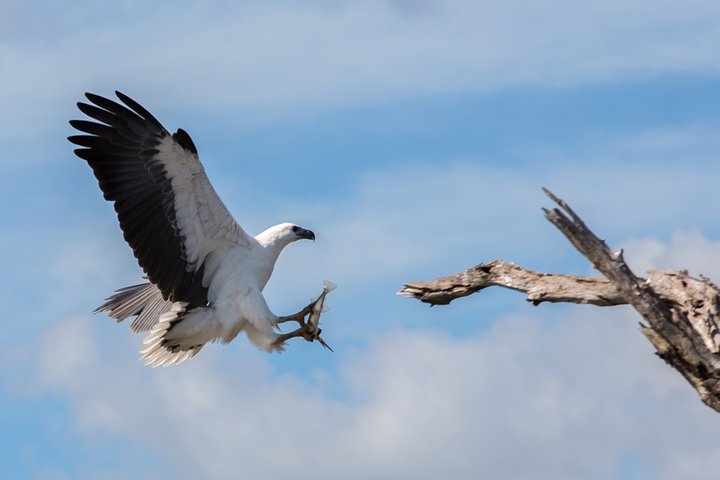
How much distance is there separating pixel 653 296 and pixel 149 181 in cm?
460

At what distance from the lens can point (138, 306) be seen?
12.0 metres

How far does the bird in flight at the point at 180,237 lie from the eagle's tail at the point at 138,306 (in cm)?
153

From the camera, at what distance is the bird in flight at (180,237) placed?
9.66 metres

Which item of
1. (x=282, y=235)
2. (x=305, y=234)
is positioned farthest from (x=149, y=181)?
(x=305, y=234)

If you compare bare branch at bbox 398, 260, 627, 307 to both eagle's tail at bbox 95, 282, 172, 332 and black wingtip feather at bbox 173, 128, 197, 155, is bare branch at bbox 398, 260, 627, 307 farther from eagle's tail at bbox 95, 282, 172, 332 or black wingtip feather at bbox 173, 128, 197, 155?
eagle's tail at bbox 95, 282, 172, 332

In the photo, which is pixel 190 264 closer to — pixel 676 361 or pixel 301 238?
pixel 301 238

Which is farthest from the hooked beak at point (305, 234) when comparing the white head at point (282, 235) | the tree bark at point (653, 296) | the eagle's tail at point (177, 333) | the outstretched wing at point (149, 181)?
the tree bark at point (653, 296)

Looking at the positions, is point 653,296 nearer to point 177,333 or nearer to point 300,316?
point 300,316

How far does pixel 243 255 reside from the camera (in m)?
10.1

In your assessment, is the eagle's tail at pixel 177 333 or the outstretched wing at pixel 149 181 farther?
the eagle's tail at pixel 177 333

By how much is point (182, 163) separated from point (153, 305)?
277 centimetres

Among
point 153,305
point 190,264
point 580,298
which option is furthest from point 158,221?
point 580,298

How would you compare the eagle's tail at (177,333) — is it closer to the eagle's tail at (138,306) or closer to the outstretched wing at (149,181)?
the outstretched wing at (149,181)

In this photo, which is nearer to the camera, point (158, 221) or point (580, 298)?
point (580, 298)
